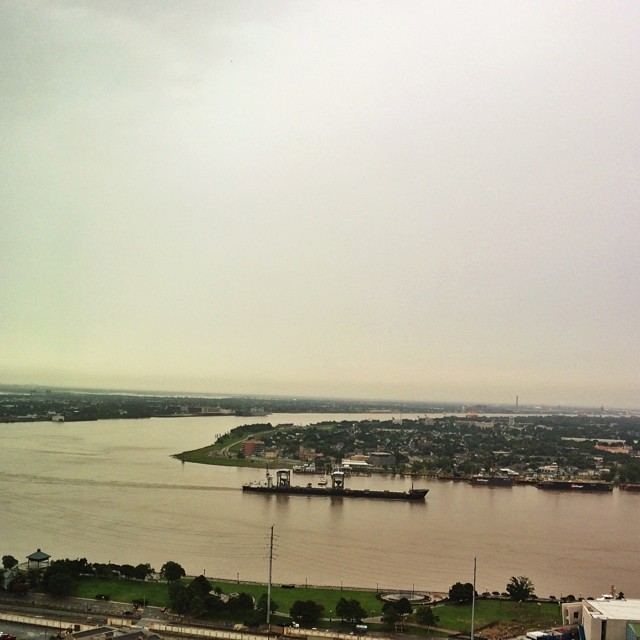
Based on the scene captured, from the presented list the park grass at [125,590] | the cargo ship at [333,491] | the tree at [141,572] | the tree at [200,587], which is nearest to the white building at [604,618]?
the tree at [200,587]

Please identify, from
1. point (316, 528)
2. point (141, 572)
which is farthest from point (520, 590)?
point (316, 528)

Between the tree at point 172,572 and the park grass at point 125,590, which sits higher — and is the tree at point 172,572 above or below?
above

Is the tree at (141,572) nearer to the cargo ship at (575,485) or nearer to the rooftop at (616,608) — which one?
the rooftop at (616,608)

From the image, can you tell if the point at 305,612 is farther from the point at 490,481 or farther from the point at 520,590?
the point at 490,481

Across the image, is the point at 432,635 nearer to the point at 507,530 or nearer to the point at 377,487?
the point at 507,530

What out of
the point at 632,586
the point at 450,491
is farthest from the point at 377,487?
the point at 632,586

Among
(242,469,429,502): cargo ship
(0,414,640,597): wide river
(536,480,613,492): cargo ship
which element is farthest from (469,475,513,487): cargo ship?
(242,469,429,502): cargo ship

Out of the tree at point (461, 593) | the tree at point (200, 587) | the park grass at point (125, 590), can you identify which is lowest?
the park grass at point (125, 590)
